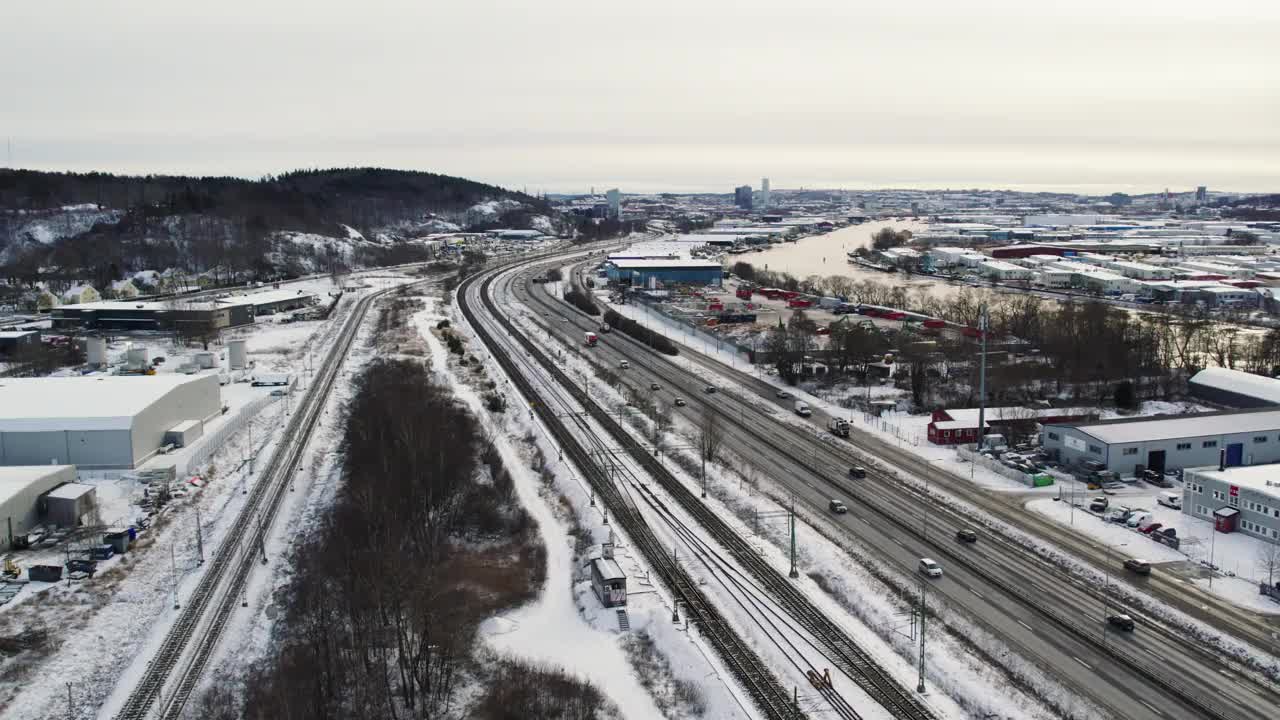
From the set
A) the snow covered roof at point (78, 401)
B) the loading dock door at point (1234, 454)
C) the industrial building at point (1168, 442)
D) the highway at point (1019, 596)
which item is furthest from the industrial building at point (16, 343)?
the loading dock door at point (1234, 454)

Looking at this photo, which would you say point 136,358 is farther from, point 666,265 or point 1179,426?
point 666,265

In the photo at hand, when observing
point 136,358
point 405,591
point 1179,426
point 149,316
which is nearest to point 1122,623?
point 1179,426

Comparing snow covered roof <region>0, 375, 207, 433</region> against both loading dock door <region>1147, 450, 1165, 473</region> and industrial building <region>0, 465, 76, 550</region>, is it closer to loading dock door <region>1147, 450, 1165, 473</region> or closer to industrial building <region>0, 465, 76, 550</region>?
industrial building <region>0, 465, 76, 550</region>

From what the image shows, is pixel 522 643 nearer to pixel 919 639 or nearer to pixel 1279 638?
pixel 919 639

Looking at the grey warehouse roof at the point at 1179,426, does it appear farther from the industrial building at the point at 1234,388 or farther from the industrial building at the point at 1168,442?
the industrial building at the point at 1234,388

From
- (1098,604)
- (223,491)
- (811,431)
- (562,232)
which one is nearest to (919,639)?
(1098,604)

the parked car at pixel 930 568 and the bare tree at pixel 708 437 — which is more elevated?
the bare tree at pixel 708 437
